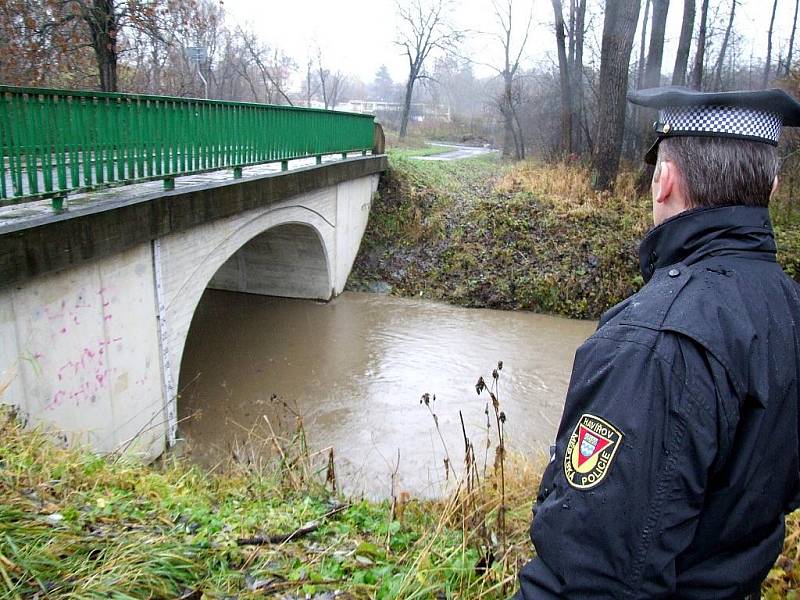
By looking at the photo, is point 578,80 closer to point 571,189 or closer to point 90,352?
point 571,189

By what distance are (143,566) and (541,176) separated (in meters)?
15.5

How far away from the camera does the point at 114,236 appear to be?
19.0 feet

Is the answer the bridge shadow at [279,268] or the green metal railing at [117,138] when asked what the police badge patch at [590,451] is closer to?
the green metal railing at [117,138]

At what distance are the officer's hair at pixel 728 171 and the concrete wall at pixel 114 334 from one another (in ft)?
15.1

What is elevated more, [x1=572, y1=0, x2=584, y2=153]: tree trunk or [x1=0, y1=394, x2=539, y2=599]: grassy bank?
[x1=572, y1=0, x2=584, y2=153]: tree trunk

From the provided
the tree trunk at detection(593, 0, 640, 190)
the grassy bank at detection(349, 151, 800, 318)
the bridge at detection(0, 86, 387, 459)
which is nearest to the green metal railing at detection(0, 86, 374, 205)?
the bridge at detection(0, 86, 387, 459)

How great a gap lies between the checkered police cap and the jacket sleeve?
0.55 m

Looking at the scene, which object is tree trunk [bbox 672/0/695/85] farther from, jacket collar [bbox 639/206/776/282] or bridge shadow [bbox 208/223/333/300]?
jacket collar [bbox 639/206/776/282]

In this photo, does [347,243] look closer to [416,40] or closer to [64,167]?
[64,167]

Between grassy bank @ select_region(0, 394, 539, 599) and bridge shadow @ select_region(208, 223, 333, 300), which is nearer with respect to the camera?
grassy bank @ select_region(0, 394, 539, 599)

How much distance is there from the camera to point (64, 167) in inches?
209

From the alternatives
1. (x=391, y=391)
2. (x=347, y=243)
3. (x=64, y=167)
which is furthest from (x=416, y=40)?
(x=64, y=167)

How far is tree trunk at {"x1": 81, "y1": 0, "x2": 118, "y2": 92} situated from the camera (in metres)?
11.3

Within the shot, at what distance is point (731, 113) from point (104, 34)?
1248 centimetres
